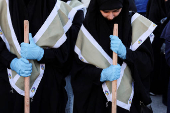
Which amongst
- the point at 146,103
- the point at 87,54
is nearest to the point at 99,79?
the point at 87,54

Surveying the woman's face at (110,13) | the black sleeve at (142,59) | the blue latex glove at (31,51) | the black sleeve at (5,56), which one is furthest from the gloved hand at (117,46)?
the black sleeve at (5,56)

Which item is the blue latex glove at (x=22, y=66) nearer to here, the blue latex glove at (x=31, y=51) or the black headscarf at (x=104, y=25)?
the blue latex glove at (x=31, y=51)

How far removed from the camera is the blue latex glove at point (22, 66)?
255 centimetres

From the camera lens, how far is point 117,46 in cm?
243

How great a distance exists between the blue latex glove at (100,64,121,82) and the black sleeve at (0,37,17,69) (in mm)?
924

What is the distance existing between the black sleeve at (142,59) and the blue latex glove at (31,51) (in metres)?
0.85

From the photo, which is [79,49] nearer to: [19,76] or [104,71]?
[104,71]

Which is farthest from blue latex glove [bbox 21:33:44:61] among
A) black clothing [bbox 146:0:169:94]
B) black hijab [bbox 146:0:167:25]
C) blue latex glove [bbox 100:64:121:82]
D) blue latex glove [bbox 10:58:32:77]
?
black hijab [bbox 146:0:167:25]

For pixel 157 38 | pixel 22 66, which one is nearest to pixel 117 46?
pixel 22 66

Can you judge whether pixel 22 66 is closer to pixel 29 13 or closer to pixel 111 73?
pixel 29 13

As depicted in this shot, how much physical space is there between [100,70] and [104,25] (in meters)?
0.44

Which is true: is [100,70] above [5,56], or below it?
below

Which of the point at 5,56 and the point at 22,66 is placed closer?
the point at 22,66

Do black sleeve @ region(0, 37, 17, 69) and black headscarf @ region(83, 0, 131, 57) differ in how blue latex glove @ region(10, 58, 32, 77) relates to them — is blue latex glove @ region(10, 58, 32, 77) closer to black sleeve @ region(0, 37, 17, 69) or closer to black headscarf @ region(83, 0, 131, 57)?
black sleeve @ region(0, 37, 17, 69)
